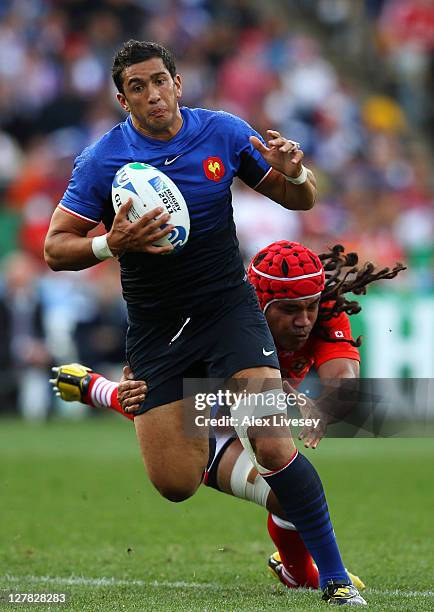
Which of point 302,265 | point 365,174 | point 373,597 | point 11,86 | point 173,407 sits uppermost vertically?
point 11,86

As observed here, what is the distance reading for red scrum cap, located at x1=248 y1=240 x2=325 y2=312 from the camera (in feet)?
21.2

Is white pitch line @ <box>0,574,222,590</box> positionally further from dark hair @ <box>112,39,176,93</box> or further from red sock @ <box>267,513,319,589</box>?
dark hair @ <box>112,39,176,93</box>

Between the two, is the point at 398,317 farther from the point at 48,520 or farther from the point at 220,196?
the point at 220,196

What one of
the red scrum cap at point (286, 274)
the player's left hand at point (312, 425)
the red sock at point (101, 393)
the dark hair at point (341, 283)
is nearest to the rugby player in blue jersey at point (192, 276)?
the player's left hand at point (312, 425)

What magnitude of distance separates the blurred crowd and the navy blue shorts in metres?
8.83

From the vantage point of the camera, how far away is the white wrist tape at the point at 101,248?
18.7ft

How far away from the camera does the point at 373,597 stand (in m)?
5.99

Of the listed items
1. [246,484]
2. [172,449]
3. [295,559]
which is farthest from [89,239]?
[295,559]

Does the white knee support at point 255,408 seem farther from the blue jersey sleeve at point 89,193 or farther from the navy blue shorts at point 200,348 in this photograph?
the blue jersey sleeve at point 89,193

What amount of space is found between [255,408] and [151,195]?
43.3 inches

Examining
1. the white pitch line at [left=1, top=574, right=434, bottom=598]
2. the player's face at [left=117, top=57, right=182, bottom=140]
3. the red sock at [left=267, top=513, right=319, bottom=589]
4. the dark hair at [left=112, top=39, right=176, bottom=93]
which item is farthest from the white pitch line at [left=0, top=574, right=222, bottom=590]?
the dark hair at [left=112, top=39, right=176, bottom=93]

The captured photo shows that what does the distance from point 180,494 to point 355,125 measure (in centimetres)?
1282

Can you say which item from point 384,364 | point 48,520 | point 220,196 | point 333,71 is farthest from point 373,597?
point 333,71

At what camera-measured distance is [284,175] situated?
610cm
